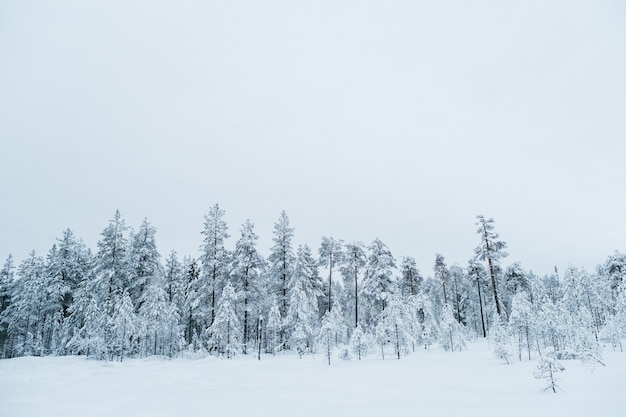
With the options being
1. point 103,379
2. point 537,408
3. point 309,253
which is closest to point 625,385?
point 537,408

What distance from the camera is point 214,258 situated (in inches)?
1476

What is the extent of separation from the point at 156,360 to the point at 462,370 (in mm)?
25186

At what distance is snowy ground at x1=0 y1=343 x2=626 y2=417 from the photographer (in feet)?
35.7

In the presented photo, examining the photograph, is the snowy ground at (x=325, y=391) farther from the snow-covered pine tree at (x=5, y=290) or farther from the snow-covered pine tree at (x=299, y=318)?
the snow-covered pine tree at (x=5, y=290)

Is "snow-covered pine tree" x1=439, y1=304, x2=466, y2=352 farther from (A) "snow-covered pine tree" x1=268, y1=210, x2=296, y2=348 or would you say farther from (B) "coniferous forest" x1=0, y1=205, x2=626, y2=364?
(A) "snow-covered pine tree" x1=268, y1=210, x2=296, y2=348

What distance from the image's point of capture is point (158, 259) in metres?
38.8

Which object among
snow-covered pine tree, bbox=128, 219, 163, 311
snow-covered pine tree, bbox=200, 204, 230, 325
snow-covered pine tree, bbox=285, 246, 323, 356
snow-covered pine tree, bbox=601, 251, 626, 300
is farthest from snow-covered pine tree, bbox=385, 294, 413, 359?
snow-covered pine tree, bbox=601, 251, 626, 300

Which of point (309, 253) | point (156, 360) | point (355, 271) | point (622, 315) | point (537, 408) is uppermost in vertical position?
point (309, 253)

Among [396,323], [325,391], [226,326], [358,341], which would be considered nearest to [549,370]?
[325,391]

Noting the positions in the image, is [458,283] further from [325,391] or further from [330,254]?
[325,391]

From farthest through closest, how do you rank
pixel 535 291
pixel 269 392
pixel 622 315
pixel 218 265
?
pixel 535 291 < pixel 218 265 < pixel 622 315 < pixel 269 392

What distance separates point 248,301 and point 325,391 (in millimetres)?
23345

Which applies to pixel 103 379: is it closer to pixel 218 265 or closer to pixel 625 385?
pixel 218 265

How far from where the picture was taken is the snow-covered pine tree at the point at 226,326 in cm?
3183
